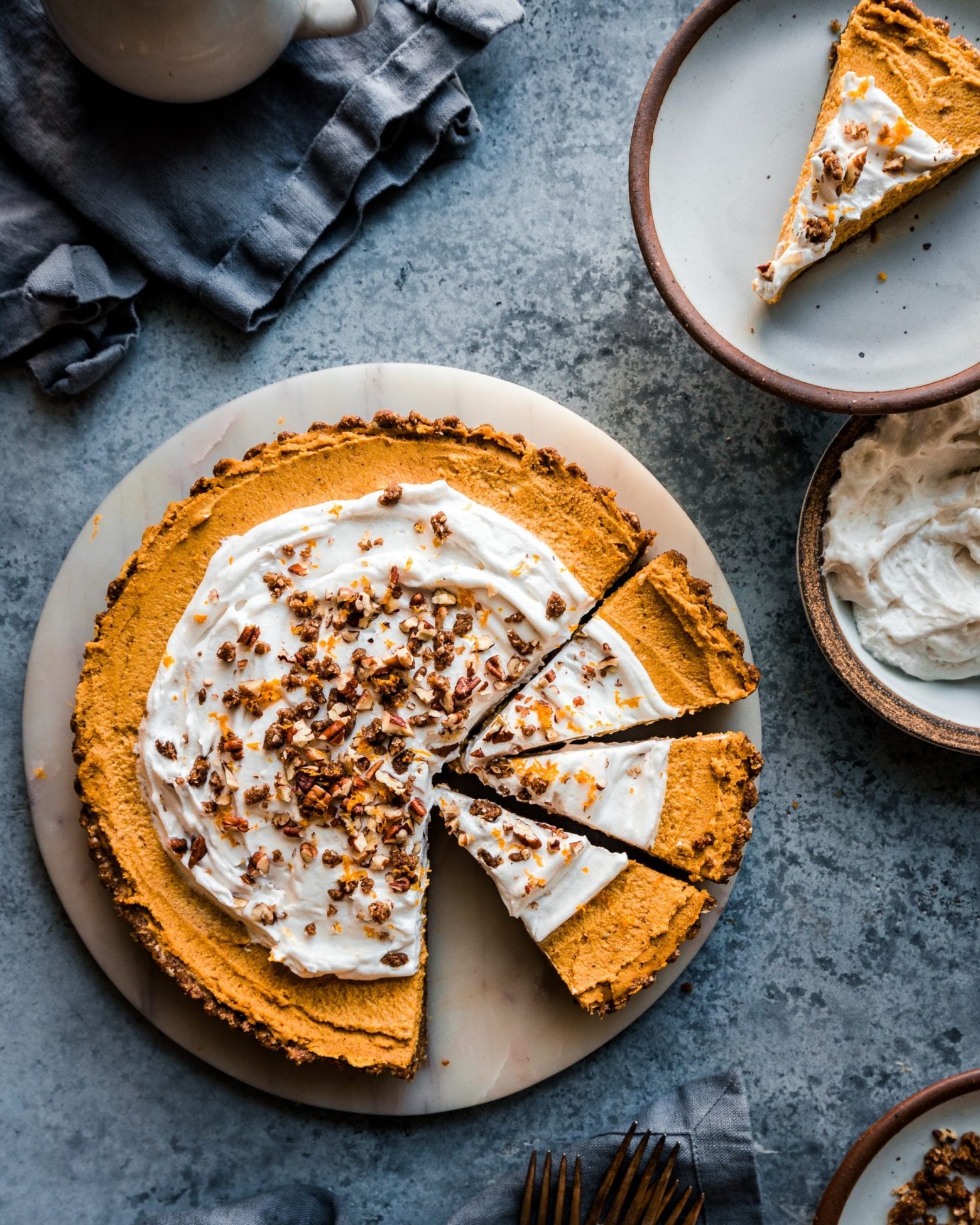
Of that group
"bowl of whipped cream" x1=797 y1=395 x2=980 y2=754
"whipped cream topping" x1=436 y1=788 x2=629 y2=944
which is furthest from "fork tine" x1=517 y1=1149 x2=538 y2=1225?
"bowl of whipped cream" x1=797 y1=395 x2=980 y2=754

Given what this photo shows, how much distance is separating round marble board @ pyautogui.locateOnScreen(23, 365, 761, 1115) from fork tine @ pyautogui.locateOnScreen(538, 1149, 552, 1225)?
23cm

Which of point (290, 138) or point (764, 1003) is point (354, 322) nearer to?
point (290, 138)

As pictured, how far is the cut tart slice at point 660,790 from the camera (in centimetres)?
313

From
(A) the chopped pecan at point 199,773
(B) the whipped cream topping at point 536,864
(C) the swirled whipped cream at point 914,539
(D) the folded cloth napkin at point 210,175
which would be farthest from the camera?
(D) the folded cloth napkin at point 210,175

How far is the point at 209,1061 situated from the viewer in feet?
10.7

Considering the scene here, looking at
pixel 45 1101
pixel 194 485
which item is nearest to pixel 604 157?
pixel 194 485

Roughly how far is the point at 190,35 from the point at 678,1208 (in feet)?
12.3

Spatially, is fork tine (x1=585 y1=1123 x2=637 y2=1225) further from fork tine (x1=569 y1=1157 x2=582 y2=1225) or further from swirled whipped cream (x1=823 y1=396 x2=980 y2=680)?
swirled whipped cream (x1=823 y1=396 x2=980 y2=680)

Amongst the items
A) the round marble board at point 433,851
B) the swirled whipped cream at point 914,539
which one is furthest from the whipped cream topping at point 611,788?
the swirled whipped cream at point 914,539

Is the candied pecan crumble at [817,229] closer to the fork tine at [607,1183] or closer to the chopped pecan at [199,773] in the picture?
the chopped pecan at [199,773]

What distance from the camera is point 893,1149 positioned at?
324 cm

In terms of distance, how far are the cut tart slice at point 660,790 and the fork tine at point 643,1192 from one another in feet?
2.83

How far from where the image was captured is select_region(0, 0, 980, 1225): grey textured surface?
3408mm

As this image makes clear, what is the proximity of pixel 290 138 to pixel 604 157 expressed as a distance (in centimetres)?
107
